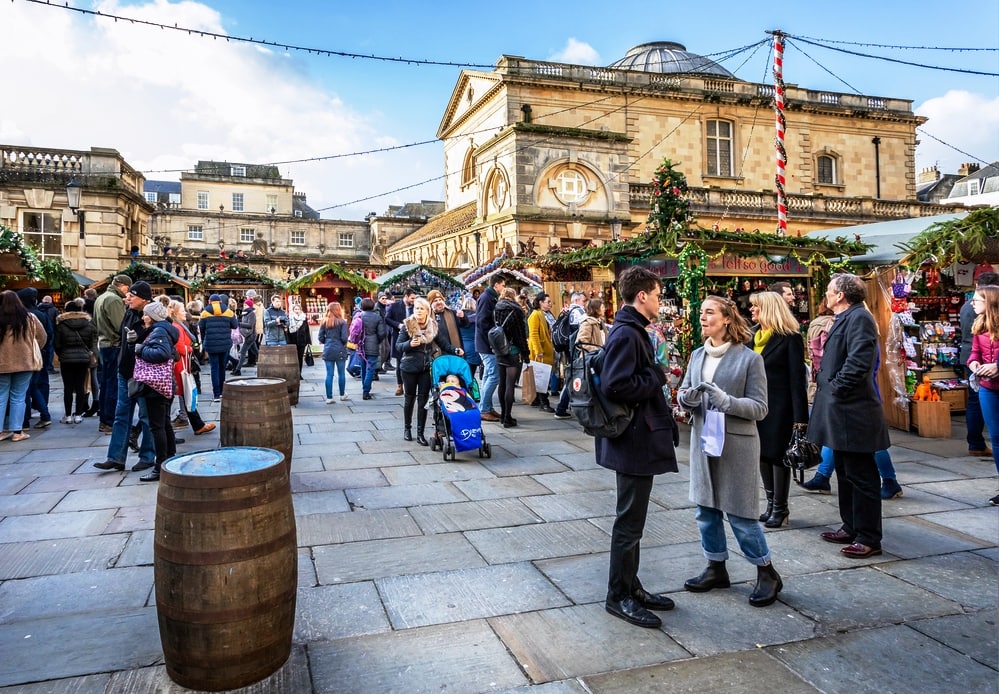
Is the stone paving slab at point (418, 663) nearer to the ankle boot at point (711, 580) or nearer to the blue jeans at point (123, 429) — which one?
the ankle boot at point (711, 580)

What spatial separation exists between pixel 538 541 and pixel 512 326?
465 centimetres

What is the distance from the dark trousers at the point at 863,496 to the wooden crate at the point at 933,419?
4.80 meters

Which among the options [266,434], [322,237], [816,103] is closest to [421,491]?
[266,434]

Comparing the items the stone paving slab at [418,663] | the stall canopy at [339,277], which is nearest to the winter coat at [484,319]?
the stone paving slab at [418,663]

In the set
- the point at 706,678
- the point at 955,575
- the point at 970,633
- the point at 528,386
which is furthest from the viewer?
the point at 528,386

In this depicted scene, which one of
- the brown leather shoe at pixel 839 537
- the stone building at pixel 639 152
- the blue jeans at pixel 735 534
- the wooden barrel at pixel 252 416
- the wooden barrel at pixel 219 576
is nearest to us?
the wooden barrel at pixel 219 576

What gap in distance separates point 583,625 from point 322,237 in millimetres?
41129

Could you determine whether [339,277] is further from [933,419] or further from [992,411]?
[992,411]

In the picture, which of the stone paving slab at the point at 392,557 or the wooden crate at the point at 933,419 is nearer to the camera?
the stone paving slab at the point at 392,557

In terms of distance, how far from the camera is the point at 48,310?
1156cm

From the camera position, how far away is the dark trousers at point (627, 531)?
11.8ft

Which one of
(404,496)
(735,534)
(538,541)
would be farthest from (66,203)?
(735,534)

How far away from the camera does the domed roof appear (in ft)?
111

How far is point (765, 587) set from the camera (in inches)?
Result: 150
